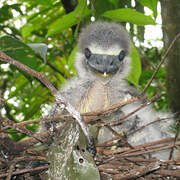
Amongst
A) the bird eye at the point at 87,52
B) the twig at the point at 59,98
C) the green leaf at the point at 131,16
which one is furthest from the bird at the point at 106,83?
the twig at the point at 59,98

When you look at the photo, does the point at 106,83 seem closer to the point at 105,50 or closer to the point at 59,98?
the point at 105,50

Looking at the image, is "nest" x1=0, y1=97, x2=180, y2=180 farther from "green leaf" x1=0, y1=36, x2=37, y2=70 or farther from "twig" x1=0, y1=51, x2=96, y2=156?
"green leaf" x1=0, y1=36, x2=37, y2=70

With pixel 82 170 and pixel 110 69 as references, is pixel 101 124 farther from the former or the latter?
pixel 110 69

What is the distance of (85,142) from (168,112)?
3.07 ft

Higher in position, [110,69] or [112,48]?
[112,48]

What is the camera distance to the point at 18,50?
4.69 feet

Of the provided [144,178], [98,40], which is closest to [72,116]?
[144,178]

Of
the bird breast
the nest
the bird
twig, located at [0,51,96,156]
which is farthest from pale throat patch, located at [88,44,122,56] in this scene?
twig, located at [0,51,96,156]

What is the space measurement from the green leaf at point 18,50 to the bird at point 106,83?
329 mm

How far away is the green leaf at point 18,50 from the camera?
1354mm

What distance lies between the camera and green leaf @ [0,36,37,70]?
135 cm

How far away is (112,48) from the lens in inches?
61.8

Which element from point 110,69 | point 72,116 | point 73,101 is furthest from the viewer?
point 73,101

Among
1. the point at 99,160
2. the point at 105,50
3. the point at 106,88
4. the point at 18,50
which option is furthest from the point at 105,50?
the point at 99,160
